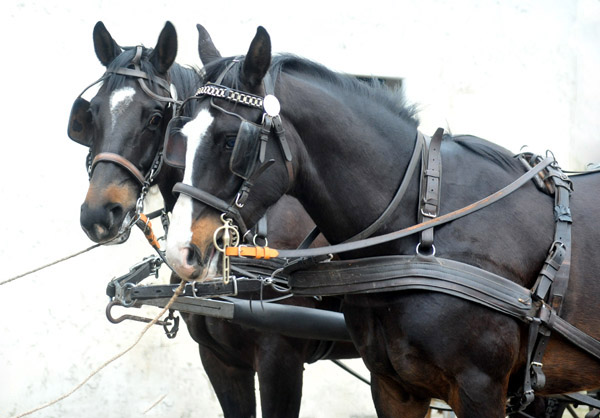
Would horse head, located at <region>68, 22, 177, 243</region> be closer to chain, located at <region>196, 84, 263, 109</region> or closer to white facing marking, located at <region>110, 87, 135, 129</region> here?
white facing marking, located at <region>110, 87, 135, 129</region>

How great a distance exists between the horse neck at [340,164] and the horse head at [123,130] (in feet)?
2.69

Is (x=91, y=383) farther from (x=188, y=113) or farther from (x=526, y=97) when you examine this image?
(x=526, y=97)

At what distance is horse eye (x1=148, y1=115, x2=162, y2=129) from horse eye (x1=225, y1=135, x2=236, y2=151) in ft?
2.95

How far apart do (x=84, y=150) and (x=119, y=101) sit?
2326 millimetres

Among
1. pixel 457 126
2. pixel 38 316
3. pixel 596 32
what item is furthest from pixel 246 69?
pixel 596 32

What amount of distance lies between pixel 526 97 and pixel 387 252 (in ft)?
13.2

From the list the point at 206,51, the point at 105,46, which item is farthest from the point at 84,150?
the point at 206,51

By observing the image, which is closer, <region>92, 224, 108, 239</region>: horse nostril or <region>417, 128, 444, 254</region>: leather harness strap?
<region>417, 128, 444, 254</region>: leather harness strap

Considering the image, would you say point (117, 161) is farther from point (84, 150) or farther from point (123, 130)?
point (84, 150)

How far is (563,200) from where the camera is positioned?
269 cm

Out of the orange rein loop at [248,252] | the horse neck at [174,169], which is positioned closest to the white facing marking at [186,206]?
the orange rein loop at [248,252]

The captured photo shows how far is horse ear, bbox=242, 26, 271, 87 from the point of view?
236 centimetres

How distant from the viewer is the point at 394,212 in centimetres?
254

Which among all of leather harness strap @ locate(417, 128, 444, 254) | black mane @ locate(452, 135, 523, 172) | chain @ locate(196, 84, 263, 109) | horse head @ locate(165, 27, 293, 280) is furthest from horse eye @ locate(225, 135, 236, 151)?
black mane @ locate(452, 135, 523, 172)
